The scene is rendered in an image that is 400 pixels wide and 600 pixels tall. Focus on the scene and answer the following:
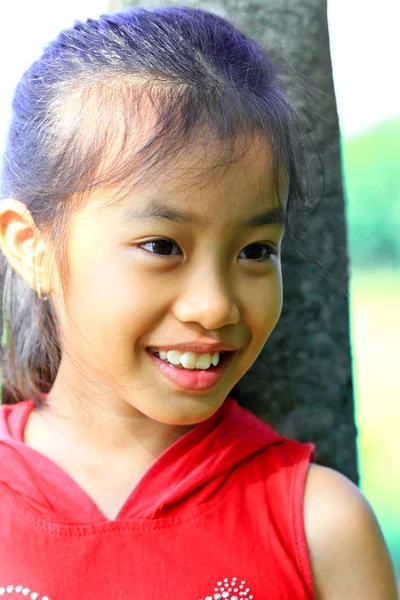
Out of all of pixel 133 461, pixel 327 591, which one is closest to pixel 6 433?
pixel 133 461

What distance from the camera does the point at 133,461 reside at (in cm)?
180

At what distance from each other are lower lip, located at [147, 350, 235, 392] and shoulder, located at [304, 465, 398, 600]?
1.08 feet

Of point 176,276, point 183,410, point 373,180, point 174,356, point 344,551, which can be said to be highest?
point 373,180

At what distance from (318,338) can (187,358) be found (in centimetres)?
57

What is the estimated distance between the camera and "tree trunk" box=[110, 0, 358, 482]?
2.06 meters

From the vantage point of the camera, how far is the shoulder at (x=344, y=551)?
5.52 ft

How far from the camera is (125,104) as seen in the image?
1585mm

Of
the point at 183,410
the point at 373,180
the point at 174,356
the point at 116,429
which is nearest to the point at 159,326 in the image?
the point at 174,356

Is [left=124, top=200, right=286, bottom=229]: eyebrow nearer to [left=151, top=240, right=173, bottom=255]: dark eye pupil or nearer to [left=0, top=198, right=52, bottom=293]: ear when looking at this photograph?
[left=151, top=240, right=173, bottom=255]: dark eye pupil

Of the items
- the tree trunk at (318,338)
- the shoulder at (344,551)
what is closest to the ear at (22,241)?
the tree trunk at (318,338)

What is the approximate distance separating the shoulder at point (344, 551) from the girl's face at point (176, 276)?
0.31 metres

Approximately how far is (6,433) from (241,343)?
563mm

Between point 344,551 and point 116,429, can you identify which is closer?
point 344,551

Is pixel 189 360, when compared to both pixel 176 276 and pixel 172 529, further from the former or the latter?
pixel 172 529
